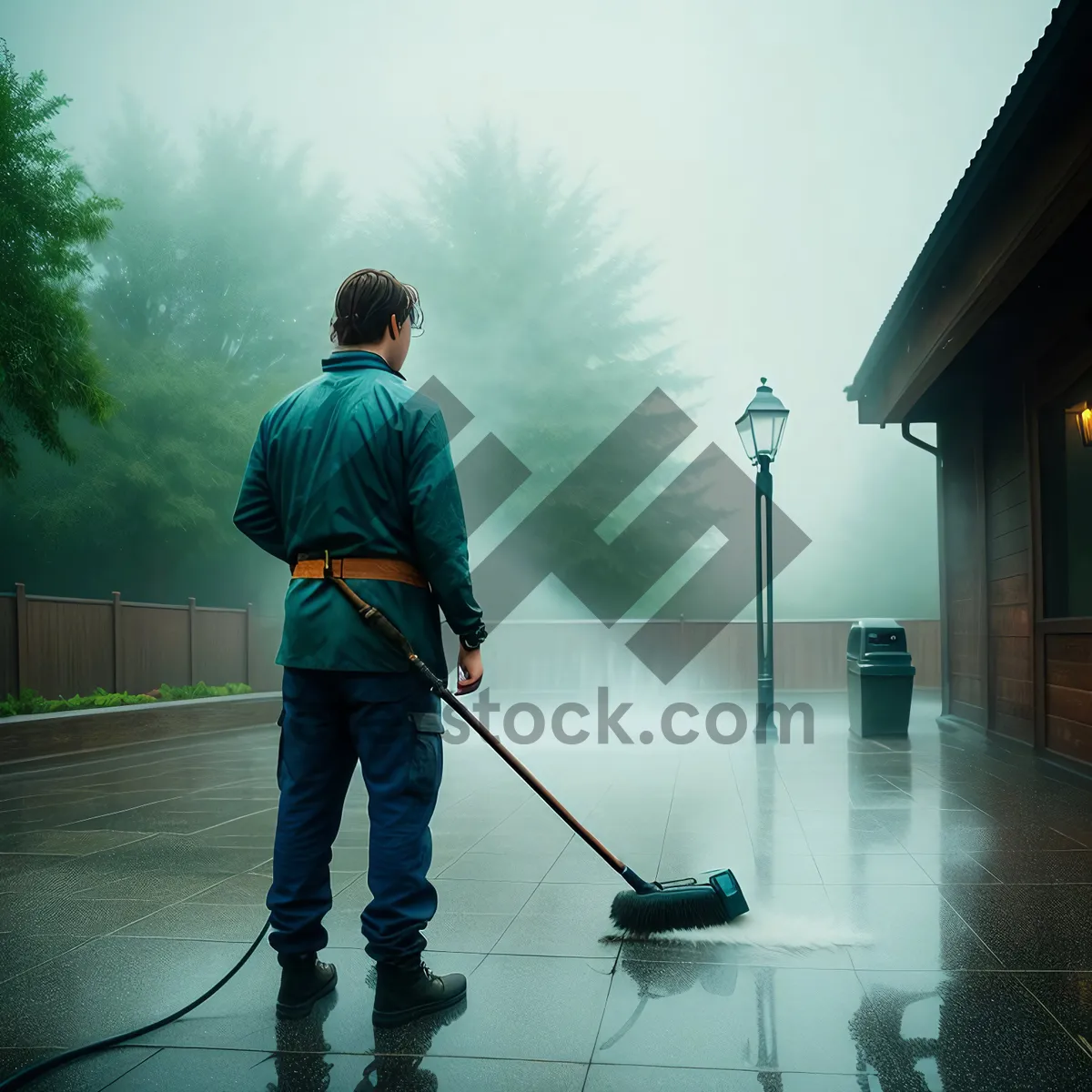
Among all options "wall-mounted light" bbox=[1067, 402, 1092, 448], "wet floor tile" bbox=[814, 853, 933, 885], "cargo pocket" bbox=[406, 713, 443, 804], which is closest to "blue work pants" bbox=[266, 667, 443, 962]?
"cargo pocket" bbox=[406, 713, 443, 804]

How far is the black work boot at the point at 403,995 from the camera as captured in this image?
2447mm

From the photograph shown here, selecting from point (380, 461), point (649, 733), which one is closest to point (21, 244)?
point (649, 733)

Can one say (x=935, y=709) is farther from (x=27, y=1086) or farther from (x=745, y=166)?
(x=745, y=166)

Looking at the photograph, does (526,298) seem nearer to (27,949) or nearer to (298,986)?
(27,949)

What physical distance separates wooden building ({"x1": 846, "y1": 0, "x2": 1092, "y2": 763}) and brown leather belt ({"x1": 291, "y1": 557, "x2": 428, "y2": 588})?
3.69 metres

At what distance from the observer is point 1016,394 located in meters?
8.52

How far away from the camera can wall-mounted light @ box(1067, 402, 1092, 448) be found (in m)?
6.84

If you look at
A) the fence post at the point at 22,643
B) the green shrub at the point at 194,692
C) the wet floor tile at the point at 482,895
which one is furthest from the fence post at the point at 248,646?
the wet floor tile at the point at 482,895

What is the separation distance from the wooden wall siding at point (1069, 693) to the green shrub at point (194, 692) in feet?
28.5

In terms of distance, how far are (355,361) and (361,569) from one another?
0.58 m

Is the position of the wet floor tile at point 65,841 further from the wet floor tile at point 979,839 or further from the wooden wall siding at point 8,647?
the wooden wall siding at point 8,647

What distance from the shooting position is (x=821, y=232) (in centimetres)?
5891

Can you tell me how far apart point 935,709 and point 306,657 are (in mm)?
11544

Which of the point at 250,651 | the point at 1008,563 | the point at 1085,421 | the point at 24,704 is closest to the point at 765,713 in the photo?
the point at 1008,563
